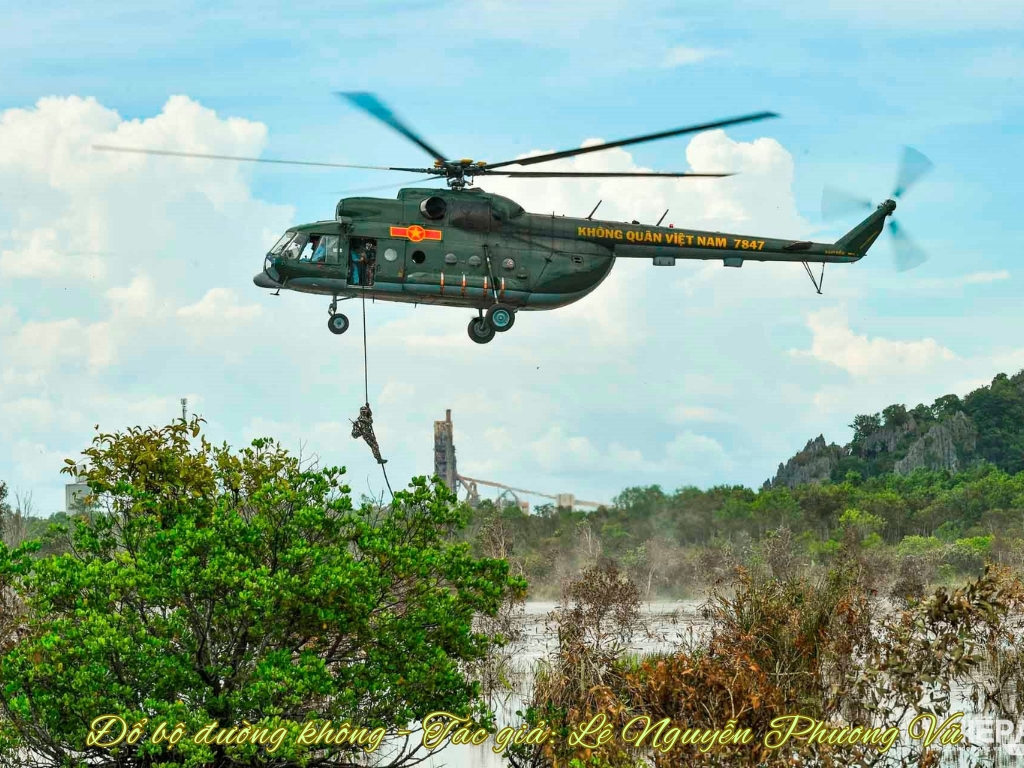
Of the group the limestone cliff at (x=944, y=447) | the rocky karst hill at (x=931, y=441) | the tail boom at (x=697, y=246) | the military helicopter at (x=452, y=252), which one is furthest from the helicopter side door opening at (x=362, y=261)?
the limestone cliff at (x=944, y=447)

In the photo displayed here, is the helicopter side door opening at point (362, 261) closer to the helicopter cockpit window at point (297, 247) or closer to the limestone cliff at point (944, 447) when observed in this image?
the helicopter cockpit window at point (297, 247)

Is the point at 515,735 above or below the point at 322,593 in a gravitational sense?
below

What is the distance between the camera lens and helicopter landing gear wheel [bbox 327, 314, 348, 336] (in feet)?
93.0

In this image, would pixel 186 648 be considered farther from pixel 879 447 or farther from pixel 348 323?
pixel 879 447

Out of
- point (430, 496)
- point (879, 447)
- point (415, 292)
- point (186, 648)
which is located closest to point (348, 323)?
point (415, 292)

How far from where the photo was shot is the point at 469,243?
28.5 meters

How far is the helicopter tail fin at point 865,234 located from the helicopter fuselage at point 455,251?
456 centimetres

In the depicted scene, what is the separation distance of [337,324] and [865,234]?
13169 millimetres

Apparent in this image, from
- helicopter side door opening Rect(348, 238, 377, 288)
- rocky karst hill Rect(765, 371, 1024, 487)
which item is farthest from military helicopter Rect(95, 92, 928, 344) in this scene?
rocky karst hill Rect(765, 371, 1024, 487)

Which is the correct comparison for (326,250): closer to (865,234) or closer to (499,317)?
(499,317)

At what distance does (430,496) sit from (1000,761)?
11.8 metres

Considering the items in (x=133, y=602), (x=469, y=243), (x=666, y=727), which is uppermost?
(x=469, y=243)

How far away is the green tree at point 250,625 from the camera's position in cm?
1753

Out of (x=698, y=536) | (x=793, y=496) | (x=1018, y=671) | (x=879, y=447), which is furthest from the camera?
(x=879, y=447)
